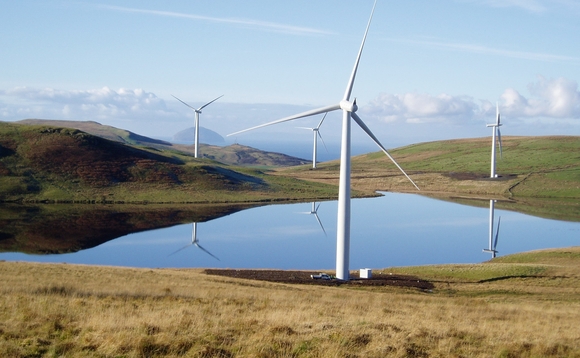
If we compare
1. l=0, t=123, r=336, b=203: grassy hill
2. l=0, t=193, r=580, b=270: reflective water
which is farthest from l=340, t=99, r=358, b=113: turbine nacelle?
l=0, t=123, r=336, b=203: grassy hill

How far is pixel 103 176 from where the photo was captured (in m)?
83.6

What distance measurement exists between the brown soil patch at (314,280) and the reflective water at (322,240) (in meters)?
6.09

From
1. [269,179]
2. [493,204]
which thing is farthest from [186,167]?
[493,204]

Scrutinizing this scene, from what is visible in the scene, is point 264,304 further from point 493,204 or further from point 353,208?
point 493,204

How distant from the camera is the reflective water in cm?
4331

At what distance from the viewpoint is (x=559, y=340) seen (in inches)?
501

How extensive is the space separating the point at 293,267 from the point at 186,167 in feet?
187

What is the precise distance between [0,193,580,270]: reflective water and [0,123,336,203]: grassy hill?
13743 mm

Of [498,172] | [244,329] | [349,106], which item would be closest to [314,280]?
[349,106]

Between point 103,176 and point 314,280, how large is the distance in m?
57.9

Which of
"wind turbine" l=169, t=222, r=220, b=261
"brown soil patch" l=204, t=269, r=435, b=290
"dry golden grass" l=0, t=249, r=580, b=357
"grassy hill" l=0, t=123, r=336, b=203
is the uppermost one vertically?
"grassy hill" l=0, t=123, r=336, b=203

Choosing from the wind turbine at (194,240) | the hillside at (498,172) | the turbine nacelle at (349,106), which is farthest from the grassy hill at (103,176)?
the turbine nacelle at (349,106)

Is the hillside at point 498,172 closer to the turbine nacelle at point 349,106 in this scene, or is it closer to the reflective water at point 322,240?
the reflective water at point 322,240

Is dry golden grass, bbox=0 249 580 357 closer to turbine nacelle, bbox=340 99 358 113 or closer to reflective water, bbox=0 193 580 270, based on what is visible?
turbine nacelle, bbox=340 99 358 113
